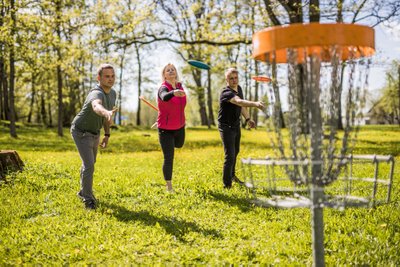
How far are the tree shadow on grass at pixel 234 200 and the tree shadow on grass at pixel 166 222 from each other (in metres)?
1.09

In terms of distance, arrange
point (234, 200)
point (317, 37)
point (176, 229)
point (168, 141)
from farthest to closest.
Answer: point (168, 141)
point (234, 200)
point (176, 229)
point (317, 37)

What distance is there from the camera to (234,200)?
697 cm

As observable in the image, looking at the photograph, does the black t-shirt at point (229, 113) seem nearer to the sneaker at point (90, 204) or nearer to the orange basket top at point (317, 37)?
the sneaker at point (90, 204)

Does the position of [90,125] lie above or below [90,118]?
below

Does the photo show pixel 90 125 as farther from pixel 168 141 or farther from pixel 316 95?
pixel 316 95

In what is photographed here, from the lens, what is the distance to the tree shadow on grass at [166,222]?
538cm

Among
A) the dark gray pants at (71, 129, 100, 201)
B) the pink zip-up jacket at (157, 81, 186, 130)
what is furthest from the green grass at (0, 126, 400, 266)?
the pink zip-up jacket at (157, 81, 186, 130)

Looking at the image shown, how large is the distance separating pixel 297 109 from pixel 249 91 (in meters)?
40.5

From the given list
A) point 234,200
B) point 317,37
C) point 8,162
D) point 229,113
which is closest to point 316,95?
point 317,37

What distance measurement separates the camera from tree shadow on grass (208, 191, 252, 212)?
655 centimetres

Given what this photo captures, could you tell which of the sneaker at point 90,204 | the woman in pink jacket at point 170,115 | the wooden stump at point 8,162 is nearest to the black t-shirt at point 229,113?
the woman in pink jacket at point 170,115

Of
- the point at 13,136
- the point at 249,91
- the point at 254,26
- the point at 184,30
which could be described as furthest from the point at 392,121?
the point at 13,136

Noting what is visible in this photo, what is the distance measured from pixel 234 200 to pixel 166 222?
5.05ft

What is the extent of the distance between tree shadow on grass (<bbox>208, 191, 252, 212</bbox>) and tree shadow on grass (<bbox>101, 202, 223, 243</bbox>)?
3.56 ft
